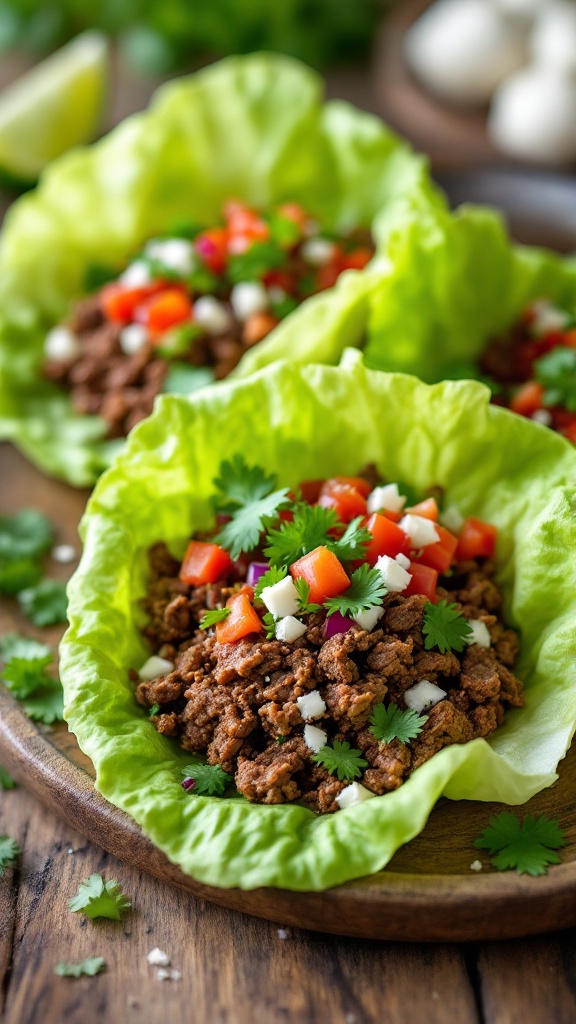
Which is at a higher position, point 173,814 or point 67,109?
point 67,109

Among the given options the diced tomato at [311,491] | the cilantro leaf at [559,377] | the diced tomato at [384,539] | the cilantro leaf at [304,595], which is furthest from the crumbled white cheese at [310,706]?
the cilantro leaf at [559,377]

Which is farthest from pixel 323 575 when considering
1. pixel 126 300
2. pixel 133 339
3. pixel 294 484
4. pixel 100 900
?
pixel 126 300

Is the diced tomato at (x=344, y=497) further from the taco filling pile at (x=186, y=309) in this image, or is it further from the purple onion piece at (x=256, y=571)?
the taco filling pile at (x=186, y=309)

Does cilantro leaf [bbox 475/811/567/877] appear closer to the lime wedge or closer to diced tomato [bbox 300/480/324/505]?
diced tomato [bbox 300/480/324/505]

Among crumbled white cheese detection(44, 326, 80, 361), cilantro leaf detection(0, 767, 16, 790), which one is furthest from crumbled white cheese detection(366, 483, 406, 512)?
crumbled white cheese detection(44, 326, 80, 361)

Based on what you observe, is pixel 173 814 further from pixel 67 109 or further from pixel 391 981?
pixel 67 109

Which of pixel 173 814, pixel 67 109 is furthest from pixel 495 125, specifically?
pixel 173 814

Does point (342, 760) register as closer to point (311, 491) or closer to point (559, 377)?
point (311, 491)
